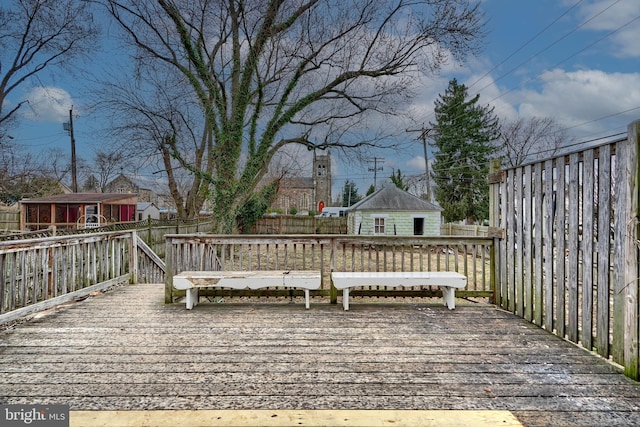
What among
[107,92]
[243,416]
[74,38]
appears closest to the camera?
[243,416]

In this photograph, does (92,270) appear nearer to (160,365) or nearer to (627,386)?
(160,365)

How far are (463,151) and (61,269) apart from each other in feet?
91.7

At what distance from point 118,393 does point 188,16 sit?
40.7 feet

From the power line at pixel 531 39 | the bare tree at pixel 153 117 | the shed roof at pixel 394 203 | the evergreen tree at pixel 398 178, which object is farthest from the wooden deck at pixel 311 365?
the evergreen tree at pixel 398 178

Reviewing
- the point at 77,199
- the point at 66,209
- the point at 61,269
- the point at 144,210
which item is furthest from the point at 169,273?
the point at 144,210

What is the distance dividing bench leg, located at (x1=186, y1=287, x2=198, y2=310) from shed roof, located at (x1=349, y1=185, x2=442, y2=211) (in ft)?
53.3

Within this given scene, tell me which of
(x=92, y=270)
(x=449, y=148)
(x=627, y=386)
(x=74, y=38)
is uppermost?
(x=74, y=38)

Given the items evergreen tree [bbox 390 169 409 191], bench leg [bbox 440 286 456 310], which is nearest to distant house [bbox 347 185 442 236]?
evergreen tree [bbox 390 169 409 191]

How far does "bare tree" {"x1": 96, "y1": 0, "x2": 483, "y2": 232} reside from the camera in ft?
38.0

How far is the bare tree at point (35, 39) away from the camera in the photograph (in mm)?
15594

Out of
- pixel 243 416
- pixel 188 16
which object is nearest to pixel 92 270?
pixel 243 416

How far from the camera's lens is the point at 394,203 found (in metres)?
20.5

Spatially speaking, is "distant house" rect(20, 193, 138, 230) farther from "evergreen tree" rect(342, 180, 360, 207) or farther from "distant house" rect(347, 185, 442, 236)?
"evergreen tree" rect(342, 180, 360, 207)

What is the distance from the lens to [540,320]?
150 inches
